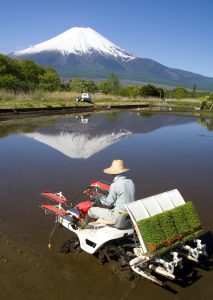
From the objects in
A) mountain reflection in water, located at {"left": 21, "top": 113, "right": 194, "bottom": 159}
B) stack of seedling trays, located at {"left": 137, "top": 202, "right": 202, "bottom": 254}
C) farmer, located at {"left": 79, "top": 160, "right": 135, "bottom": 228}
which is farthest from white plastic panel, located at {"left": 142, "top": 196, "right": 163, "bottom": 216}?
mountain reflection in water, located at {"left": 21, "top": 113, "right": 194, "bottom": 159}

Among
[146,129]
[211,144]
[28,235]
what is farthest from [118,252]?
[146,129]

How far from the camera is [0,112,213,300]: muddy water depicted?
5449 mm

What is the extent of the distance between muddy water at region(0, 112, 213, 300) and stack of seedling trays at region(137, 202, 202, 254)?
0.60 meters

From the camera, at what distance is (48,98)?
1671 inches

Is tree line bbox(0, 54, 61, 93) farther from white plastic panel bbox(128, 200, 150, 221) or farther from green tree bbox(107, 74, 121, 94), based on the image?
white plastic panel bbox(128, 200, 150, 221)

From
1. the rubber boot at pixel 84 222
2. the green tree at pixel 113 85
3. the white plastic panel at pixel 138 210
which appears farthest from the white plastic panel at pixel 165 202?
the green tree at pixel 113 85

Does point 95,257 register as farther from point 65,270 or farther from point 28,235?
point 28,235

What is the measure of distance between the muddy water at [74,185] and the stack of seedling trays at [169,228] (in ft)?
1.97

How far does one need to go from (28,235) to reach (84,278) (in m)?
1.64

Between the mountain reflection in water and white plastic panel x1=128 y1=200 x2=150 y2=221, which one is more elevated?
white plastic panel x1=128 y1=200 x2=150 y2=221

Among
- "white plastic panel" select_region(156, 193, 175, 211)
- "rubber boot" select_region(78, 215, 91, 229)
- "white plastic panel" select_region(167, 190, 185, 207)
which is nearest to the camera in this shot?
"white plastic panel" select_region(156, 193, 175, 211)

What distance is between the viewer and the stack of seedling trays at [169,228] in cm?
535

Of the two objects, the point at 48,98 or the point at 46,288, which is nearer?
the point at 46,288

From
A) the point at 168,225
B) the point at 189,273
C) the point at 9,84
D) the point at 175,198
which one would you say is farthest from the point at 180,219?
the point at 9,84
